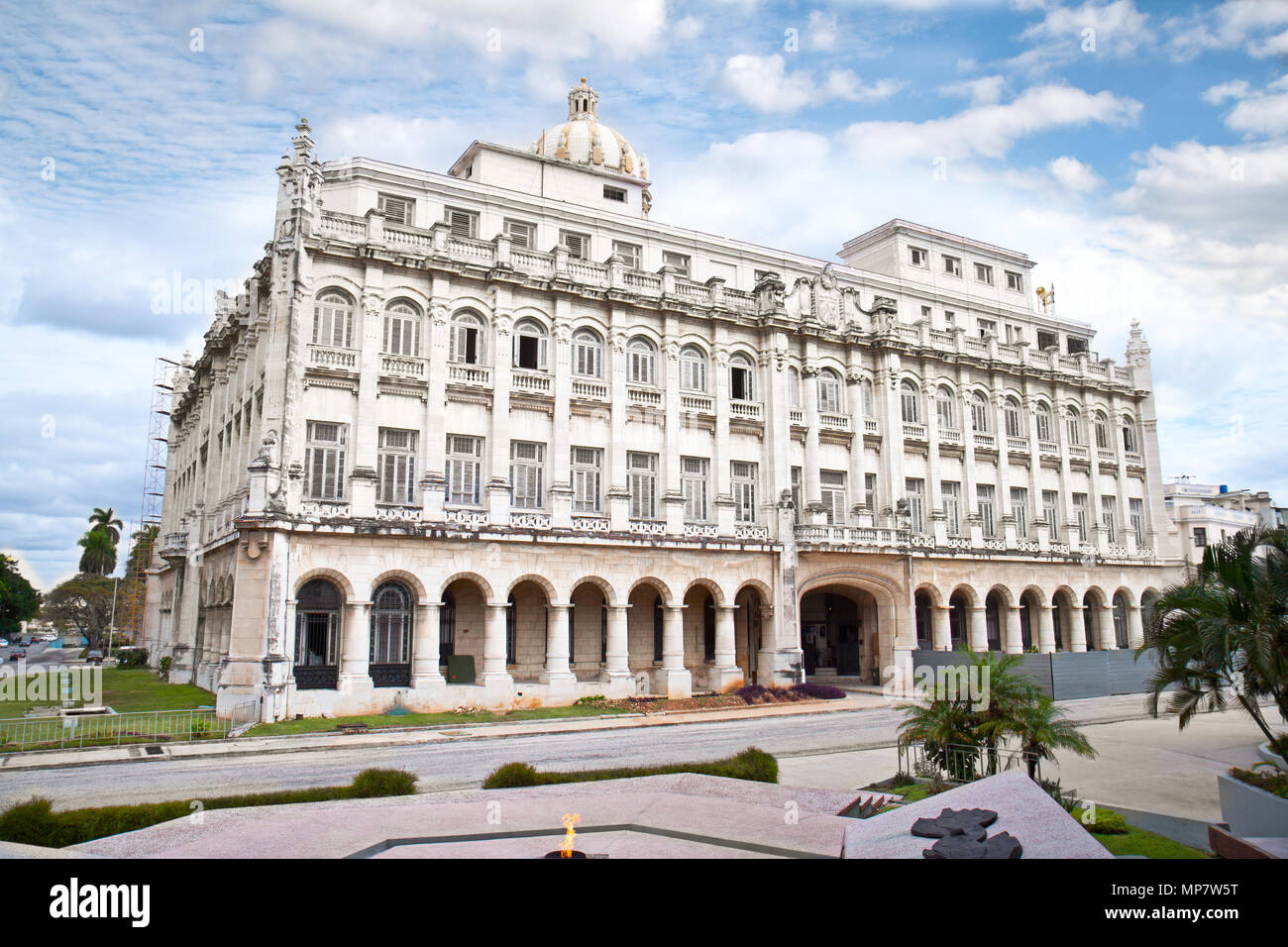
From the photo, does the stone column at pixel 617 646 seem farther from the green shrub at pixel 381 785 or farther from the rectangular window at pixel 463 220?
the green shrub at pixel 381 785

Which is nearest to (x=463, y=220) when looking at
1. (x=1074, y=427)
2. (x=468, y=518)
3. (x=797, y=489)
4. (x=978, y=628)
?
(x=468, y=518)

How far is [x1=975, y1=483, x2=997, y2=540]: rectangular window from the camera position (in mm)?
46125

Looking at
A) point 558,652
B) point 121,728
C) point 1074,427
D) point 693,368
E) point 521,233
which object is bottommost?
point 121,728

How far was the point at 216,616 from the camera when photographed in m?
36.0

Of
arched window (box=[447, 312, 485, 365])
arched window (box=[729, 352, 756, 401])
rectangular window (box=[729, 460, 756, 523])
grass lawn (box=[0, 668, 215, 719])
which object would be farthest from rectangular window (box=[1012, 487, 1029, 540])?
grass lawn (box=[0, 668, 215, 719])

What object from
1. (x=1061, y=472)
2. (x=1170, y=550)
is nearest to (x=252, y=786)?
(x=1061, y=472)

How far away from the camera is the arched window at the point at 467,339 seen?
33.5 meters

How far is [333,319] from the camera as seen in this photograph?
1248 inches

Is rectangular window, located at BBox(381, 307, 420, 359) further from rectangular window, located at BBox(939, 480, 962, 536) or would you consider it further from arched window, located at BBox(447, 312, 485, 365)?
rectangular window, located at BBox(939, 480, 962, 536)

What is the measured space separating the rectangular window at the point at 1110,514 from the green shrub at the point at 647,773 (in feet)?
138

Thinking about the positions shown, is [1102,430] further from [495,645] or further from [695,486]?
[495,645]

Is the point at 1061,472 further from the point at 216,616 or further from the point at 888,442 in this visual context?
the point at 216,616

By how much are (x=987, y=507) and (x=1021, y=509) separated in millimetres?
2896
